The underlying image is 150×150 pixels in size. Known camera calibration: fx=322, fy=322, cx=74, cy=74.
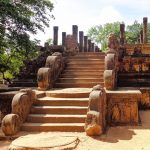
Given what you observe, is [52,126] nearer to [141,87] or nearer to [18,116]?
[18,116]

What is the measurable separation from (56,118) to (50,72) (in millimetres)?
2403

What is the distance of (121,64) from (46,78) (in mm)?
2861

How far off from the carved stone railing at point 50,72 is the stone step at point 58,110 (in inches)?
57.2

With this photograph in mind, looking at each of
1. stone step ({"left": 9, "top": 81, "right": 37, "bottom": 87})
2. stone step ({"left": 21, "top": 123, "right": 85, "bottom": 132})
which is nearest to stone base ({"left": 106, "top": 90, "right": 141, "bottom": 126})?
stone step ({"left": 21, "top": 123, "right": 85, "bottom": 132})

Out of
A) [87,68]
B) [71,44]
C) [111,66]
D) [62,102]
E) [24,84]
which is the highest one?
[71,44]

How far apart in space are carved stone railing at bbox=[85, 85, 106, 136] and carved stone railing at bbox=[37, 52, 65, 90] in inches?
89.7

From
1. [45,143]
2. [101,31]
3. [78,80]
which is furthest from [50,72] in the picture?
[101,31]

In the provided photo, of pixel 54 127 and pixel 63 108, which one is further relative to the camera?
pixel 63 108

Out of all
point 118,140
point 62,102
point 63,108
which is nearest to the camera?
point 118,140

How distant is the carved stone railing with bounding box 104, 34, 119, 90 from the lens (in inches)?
326

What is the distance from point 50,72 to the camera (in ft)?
30.3

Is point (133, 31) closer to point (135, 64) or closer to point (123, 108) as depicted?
point (135, 64)

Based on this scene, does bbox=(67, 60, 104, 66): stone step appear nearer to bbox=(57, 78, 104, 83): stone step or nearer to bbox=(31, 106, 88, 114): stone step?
bbox=(57, 78, 104, 83): stone step

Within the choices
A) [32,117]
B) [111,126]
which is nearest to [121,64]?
[111,126]
